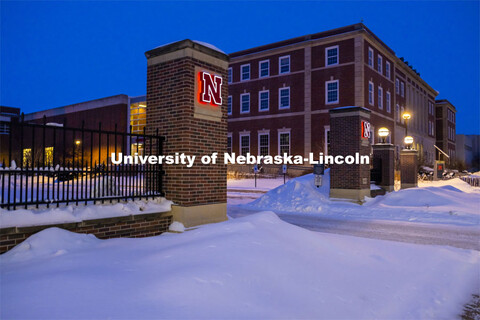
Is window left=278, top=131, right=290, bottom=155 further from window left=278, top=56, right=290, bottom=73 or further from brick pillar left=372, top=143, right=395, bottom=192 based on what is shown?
brick pillar left=372, top=143, right=395, bottom=192

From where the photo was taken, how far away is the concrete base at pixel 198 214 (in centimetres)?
814

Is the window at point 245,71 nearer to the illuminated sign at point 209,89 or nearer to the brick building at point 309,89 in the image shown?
the brick building at point 309,89

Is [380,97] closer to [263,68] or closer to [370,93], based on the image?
[370,93]

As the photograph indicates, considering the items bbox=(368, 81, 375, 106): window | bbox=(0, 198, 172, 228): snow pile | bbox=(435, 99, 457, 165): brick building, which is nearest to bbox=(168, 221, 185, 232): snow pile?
bbox=(0, 198, 172, 228): snow pile

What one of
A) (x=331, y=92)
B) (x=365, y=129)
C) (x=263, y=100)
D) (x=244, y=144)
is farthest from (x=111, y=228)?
(x=244, y=144)

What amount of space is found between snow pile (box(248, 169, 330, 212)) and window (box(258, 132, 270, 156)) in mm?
21423

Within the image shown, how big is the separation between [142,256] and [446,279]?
501cm

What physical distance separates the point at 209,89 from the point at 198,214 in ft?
10.2

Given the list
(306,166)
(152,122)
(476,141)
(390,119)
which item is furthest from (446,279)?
(476,141)

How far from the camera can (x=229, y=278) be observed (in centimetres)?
456

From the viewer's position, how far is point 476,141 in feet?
334

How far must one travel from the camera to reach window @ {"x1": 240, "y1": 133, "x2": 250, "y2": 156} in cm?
4072

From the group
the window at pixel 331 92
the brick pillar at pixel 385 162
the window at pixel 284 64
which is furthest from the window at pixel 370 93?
the brick pillar at pixel 385 162

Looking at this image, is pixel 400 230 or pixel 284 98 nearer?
pixel 400 230
